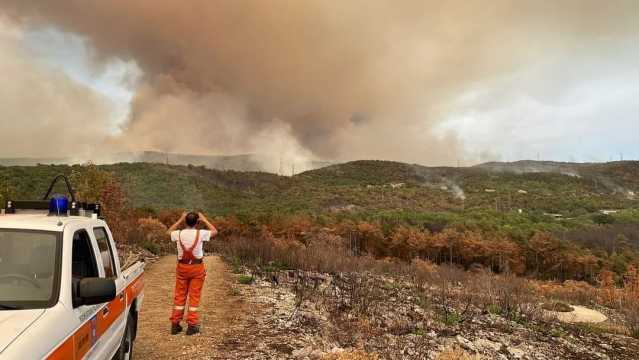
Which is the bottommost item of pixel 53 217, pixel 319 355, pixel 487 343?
pixel 487 343

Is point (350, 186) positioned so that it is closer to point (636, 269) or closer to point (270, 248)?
point (636, 269)

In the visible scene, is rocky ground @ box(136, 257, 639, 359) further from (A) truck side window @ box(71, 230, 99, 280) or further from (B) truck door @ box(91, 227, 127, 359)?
(A) truck side window @ box(71, 230, 99, 280)

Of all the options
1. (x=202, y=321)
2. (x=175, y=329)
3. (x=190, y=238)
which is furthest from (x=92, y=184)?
(x=190, y=238)

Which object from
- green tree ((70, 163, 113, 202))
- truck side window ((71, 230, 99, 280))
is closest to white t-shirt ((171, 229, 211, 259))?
truck side window ((71, 230, 99, 280))

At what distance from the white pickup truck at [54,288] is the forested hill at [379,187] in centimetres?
4987

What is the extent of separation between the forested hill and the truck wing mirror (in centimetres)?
5097

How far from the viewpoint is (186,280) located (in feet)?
25.8

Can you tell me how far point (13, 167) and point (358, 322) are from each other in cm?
7107

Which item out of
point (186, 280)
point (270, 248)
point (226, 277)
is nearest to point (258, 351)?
point (186, 280)

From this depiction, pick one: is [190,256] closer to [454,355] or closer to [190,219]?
[190,219]

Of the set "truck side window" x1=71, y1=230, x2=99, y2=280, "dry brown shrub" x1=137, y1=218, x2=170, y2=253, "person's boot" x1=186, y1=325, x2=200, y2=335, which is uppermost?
"truck side window" x1=71, y1=230, x2=99, y2=280

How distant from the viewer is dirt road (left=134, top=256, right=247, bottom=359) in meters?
7.68

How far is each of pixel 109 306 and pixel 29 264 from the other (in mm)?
1156

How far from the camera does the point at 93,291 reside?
135 inches
